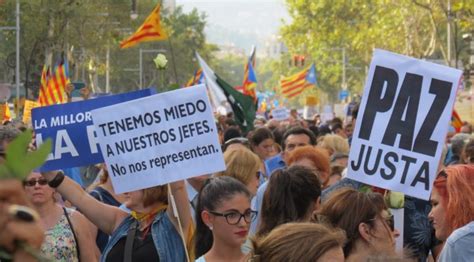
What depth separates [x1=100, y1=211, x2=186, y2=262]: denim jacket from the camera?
5012mm

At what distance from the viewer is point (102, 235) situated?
6.13 metres

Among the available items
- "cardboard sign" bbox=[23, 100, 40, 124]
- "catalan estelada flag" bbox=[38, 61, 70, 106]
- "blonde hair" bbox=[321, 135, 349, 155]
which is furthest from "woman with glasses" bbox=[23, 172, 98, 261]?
"catalan estelada flag" bbox=[38, 61, 70, 106]

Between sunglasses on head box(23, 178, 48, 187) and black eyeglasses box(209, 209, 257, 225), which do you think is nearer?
black eyeglasses box(209, 209, 257, 225)

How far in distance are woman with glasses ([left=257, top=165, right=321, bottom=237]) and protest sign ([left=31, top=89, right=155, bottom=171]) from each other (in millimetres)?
1052

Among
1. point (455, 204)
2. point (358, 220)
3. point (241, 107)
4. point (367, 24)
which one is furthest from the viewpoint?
point (367, 24)

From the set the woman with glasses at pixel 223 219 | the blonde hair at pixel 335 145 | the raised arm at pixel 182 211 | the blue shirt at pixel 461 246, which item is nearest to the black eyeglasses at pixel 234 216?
the woman with glasses at pixel 223 219

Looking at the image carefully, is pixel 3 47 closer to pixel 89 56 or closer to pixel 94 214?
pixel 89 56

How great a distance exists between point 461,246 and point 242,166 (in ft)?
11.4

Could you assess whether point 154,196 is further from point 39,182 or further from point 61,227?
point 39,182

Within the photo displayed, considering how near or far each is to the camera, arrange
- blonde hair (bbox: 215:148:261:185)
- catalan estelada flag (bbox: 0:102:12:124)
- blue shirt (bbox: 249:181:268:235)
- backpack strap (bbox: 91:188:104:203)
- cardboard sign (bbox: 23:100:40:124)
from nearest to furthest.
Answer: blue shirt (bbox: 249:181:268:235) < backpack strap (bbox: 91:188:104:203) < blonde hair (bbox: 215:148:261:185) < catalan estelada flag (bbox: 0:102:12:124) < cardboard sign (bbox: 23:100:40:124)

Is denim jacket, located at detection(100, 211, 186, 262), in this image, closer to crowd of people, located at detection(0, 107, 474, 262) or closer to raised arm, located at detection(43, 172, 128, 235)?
crowd of people, located at detection(0, 107, 474, 262)

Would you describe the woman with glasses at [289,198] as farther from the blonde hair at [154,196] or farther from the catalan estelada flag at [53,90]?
the catalan estelada flag at [53,90]

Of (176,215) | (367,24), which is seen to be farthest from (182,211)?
(367,24)

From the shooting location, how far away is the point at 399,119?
245 inches
